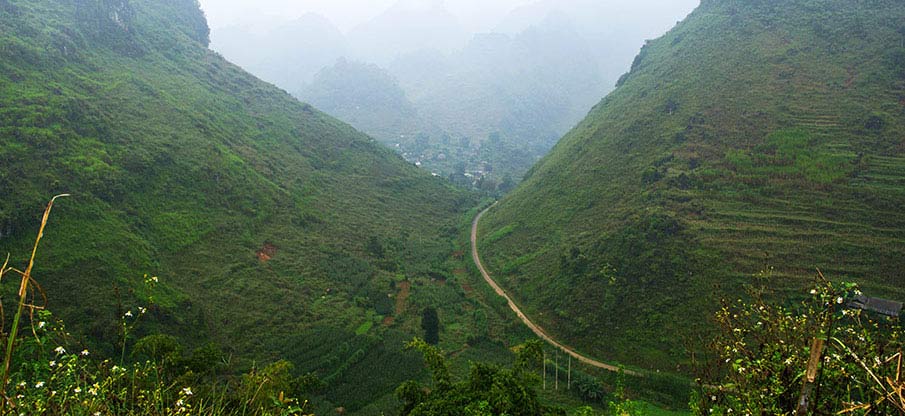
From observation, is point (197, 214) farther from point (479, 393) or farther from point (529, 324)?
point (479, 393)

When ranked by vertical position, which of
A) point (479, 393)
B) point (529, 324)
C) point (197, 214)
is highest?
point (529, 324)

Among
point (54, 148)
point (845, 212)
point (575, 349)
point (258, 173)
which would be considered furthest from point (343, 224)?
point (845, 212)

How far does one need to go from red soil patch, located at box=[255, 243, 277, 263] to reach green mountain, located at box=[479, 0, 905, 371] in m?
19.6

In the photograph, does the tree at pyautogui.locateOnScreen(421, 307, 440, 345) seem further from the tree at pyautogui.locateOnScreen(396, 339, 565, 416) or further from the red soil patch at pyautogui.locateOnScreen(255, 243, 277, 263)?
the tree at pyautogui.locateOnScreen(396, 339, 565, 416)

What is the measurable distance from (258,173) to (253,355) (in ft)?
82.3

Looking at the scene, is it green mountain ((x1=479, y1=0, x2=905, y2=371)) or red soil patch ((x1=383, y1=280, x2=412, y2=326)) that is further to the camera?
red soil patch ((x1=383, y1=280, x2=412, y2=326))

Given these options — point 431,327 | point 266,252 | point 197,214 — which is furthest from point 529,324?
point 197,214

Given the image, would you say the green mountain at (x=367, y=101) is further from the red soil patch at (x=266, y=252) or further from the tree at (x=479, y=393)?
the tree at (x=479, y=393)

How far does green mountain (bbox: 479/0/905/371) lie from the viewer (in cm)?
2666

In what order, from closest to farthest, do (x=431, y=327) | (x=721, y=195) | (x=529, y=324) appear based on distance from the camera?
(x=431, y=327), (x=529, y=324), (x=721, y=195)

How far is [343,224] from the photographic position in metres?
46.0

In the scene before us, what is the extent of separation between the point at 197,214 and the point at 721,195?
40652mm

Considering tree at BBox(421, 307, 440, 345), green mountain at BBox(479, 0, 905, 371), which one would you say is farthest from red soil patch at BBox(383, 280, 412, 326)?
green mountain at BBox(479, 0, 905, 371)

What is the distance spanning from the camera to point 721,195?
108 feet
